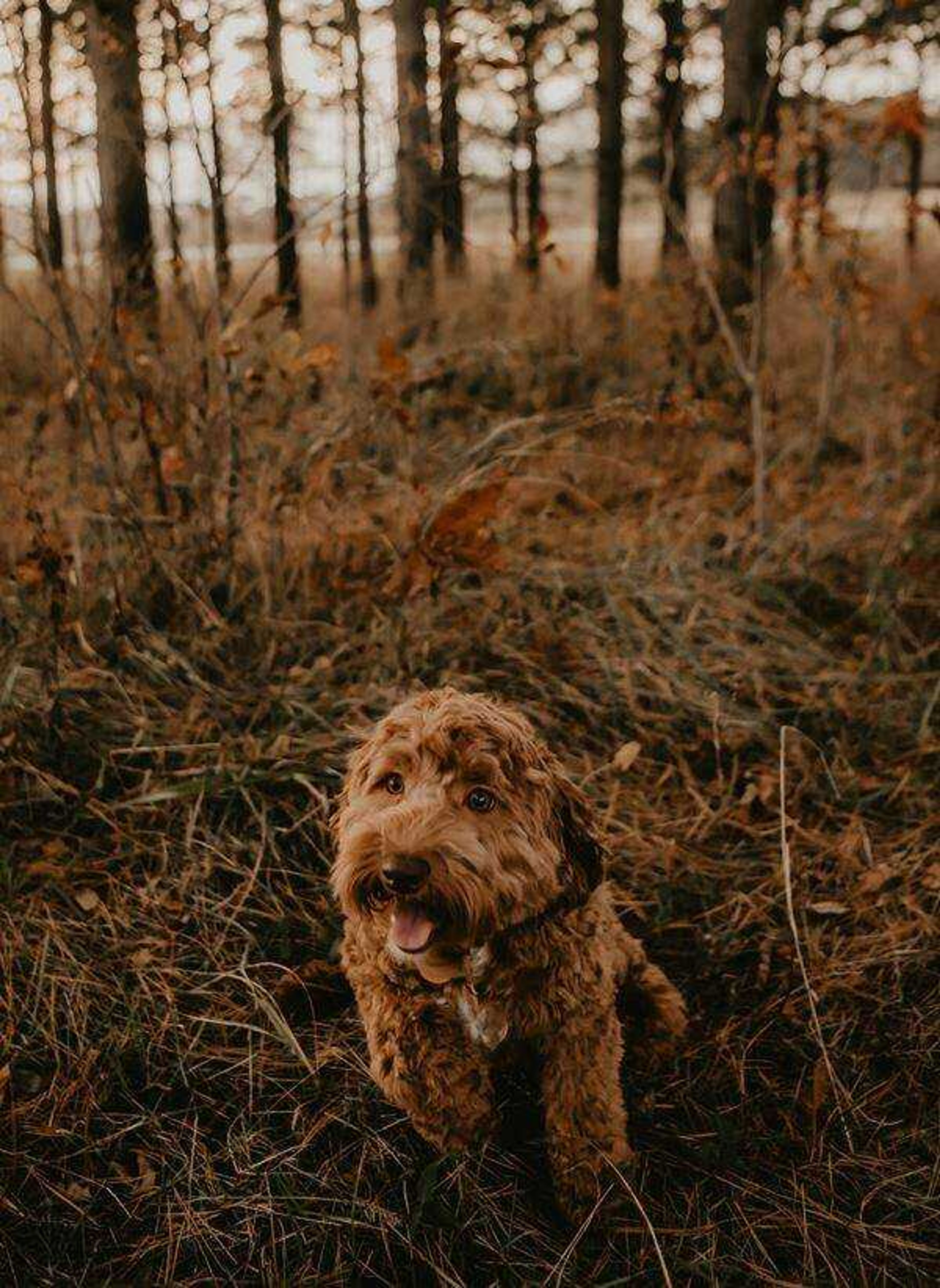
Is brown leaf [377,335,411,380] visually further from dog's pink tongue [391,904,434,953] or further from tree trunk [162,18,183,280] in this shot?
dog's pink tongue [391,904,434,953]

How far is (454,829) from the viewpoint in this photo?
1.90m

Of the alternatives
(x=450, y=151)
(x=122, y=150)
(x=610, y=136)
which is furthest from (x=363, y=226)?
(x=122, y=150)

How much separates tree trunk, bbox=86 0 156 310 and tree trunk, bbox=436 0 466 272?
3.79 feet

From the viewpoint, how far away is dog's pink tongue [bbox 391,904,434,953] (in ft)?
6.00

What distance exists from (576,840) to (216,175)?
2.82m

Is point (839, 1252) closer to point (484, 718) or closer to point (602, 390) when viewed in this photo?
point (484, 718)

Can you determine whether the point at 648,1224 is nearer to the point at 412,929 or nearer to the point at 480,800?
the point at 412,929

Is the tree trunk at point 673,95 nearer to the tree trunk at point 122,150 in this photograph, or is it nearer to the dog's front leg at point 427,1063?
the tree trunk at point 122,150

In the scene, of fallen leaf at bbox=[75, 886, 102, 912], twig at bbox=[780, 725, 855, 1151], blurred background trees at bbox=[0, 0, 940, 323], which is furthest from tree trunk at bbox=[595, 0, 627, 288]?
fallen leaf at bbox=[75, 886, 102, 912]

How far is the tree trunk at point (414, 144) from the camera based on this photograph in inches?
331

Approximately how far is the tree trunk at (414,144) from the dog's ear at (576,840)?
19.6 ft

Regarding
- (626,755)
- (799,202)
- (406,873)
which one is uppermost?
(799,202)

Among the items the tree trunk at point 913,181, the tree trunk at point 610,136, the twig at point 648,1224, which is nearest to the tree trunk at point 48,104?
the twig at point 648,1224

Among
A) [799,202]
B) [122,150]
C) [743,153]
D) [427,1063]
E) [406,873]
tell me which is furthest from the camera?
[122,150]
